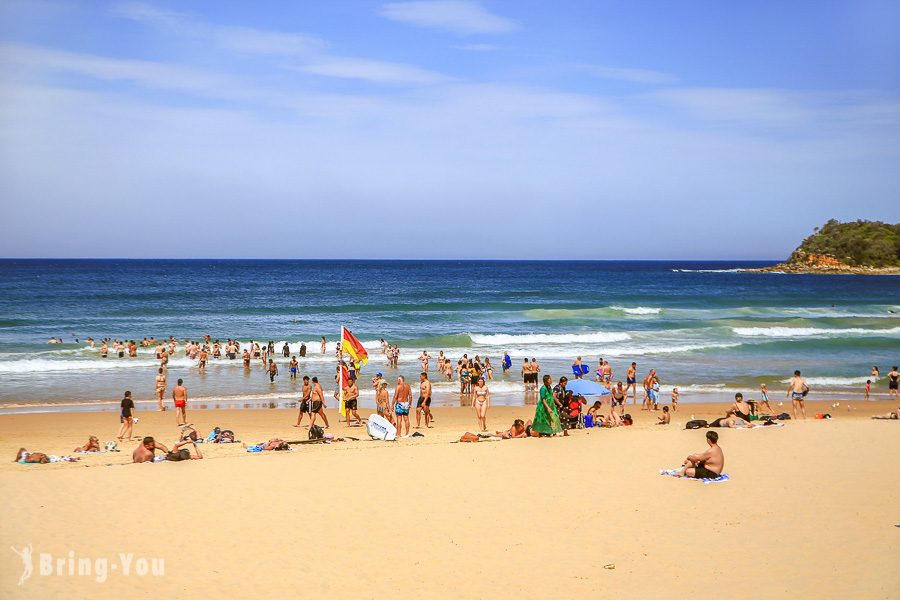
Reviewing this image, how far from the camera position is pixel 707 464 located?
38.3 feet

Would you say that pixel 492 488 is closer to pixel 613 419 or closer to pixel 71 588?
pixel 71 588

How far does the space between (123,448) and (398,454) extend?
236 inches

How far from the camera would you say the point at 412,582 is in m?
7.90

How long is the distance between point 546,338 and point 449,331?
555cm

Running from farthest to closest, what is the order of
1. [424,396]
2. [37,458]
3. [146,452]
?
[424,396]
[37,458]
[146,452]

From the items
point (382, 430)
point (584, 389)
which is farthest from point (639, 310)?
point (382, 430)

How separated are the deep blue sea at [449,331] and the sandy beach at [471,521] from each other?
385 inches

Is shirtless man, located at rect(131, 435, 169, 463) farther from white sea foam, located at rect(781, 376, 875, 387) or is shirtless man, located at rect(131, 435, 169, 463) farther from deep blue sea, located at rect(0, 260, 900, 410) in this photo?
white sea foam, located at rect(781, 376, 875, 387)

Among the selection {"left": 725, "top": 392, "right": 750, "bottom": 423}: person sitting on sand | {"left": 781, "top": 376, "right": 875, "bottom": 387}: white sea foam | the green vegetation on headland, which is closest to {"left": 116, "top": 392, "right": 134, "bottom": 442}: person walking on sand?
{"left": 725, "top": 392, "right": 750, "bottom": 423}: person sitting on sand

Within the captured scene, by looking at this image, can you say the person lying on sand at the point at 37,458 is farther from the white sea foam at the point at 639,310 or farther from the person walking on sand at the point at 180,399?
the white sea foam at the point at 639,310

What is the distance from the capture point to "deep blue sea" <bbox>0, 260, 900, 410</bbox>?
2548cm

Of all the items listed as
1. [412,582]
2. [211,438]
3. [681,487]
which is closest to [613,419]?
[681,487]

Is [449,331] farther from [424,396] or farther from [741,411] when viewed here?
[741,411]

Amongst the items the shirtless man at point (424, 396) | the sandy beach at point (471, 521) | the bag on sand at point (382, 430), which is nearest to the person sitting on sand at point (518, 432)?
the sandy beach at point (471, 521)
